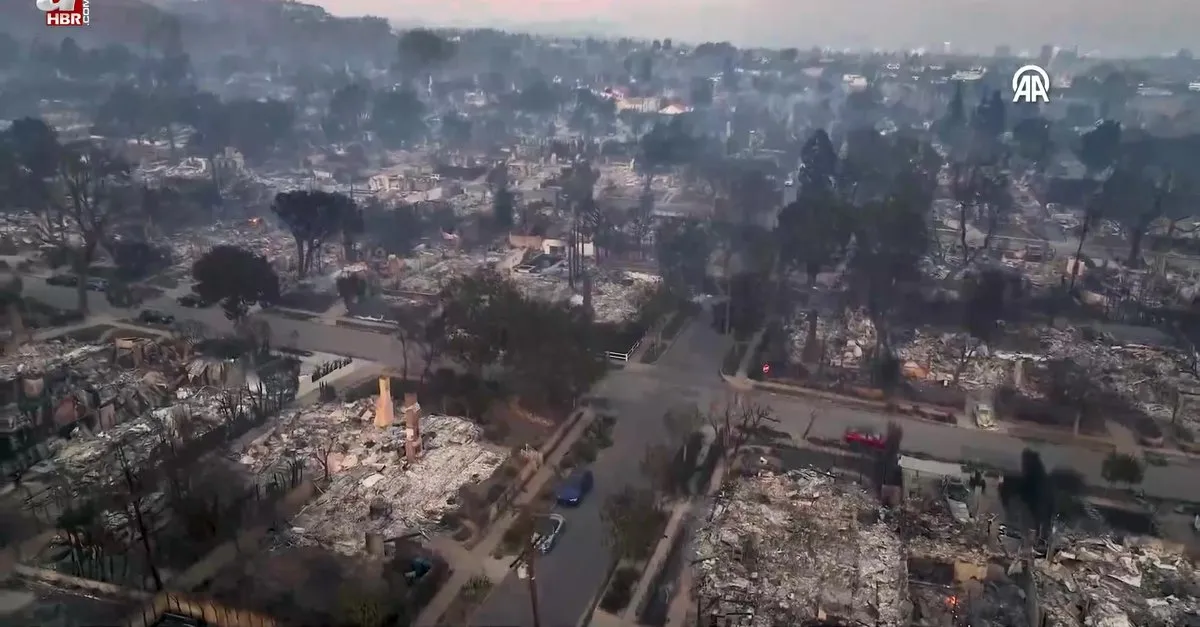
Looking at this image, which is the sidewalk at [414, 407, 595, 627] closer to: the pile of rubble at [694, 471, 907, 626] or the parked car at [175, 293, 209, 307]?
the pile of rubble at [694, 471, 907, 626]

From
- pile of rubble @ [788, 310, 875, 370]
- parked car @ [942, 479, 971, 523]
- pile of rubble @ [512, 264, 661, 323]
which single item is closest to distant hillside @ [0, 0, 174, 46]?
pile of rubble @ [512, 264, 661, 323]

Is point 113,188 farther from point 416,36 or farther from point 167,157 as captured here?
point 416,36

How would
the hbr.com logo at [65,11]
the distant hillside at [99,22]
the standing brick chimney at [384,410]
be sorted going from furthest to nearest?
the distant hillside at [99,22], the hbr.com logo at [65,11], the standing brick chimney at [384,410]

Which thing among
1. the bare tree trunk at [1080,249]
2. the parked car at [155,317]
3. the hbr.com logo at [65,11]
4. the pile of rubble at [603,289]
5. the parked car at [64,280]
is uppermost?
the hbr.com logo at [65,11]

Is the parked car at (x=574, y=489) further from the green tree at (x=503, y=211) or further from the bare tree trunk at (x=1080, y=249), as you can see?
the bare tree trunk at (x=1080, y=249)

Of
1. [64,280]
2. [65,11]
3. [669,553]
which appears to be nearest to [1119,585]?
[669,553]

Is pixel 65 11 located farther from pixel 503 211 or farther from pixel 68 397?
pixel 68 397

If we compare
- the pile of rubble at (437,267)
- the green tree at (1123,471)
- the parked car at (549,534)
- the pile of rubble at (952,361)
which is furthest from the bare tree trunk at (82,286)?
the green tree at (1123,471)
